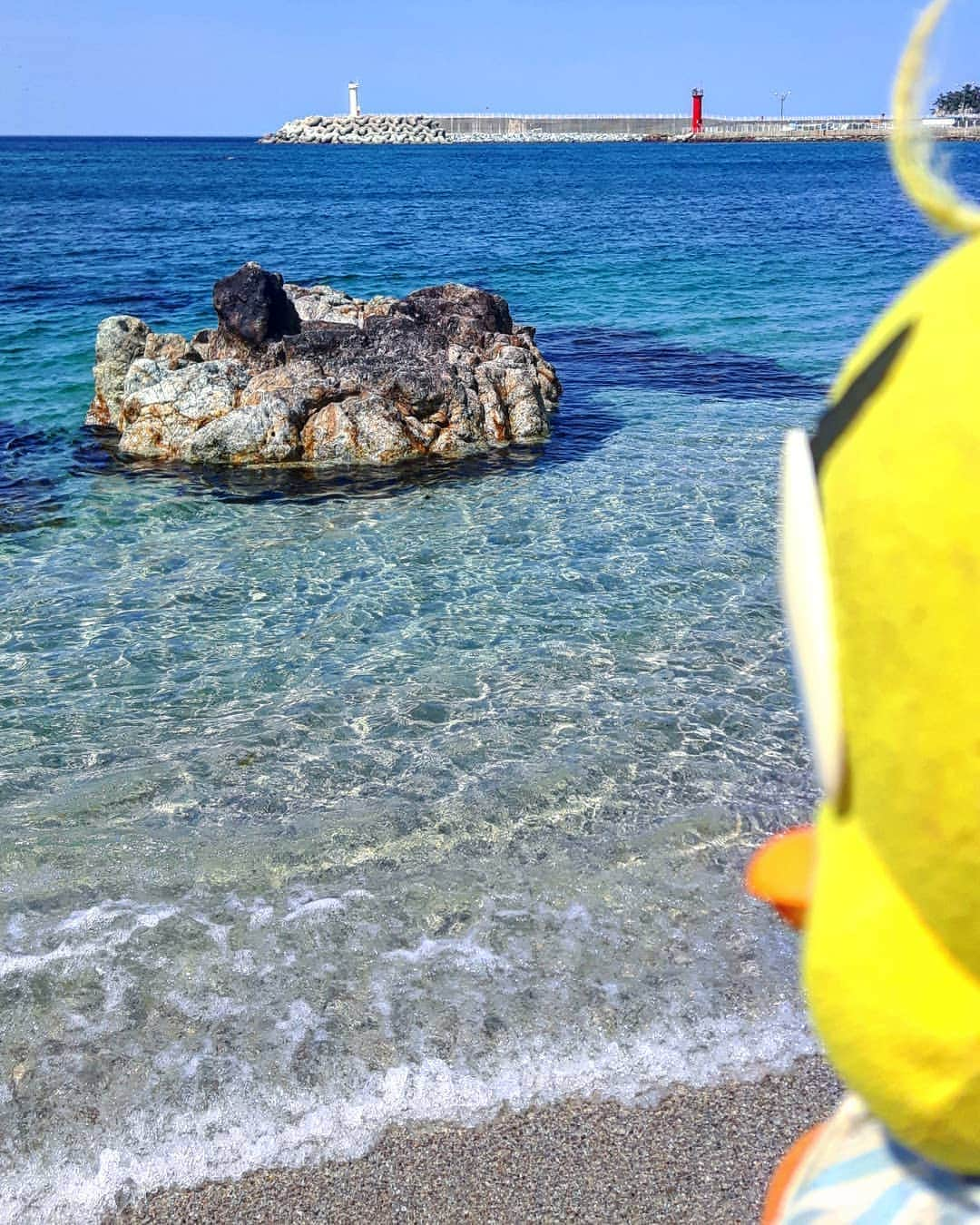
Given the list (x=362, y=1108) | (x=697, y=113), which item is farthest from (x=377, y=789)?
(x=697, y=113)

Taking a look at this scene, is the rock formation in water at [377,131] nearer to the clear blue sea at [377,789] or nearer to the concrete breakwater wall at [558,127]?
the concrete breakwater wall at [558,127]

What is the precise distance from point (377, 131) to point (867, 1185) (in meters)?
150

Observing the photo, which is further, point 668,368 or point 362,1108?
point 668,368

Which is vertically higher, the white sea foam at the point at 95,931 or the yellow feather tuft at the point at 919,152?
the yellow feather tuft at the point at 919,152

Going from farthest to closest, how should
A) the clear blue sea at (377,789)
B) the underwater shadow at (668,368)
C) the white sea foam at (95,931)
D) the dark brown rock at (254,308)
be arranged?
the underwater shadow at (668,368), the dark brown rock at (254,308), the white sea foam at (95,931), the clear blue sea at (377,789)

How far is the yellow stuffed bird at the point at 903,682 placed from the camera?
1157mm

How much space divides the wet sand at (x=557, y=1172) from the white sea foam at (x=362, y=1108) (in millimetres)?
64

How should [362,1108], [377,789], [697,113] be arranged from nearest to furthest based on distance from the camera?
[362,1108] → [377,789] → [697,113]

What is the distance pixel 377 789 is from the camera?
17.7 ft

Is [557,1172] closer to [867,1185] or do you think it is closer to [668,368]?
[867,1185]

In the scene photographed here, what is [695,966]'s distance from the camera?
410cm

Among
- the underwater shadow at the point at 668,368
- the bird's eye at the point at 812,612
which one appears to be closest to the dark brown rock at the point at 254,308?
the underwater shadow at the point at 668,368

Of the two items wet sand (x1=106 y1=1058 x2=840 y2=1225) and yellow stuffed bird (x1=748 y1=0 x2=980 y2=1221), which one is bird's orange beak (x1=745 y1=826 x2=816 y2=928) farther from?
wet sand (x1=106 y1=1058 x2=840 y2=1225)

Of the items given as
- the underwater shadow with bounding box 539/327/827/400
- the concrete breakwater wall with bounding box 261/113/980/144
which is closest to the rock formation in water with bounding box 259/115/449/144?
the concrete breakwater wall with bounding box 261/113/980/144
